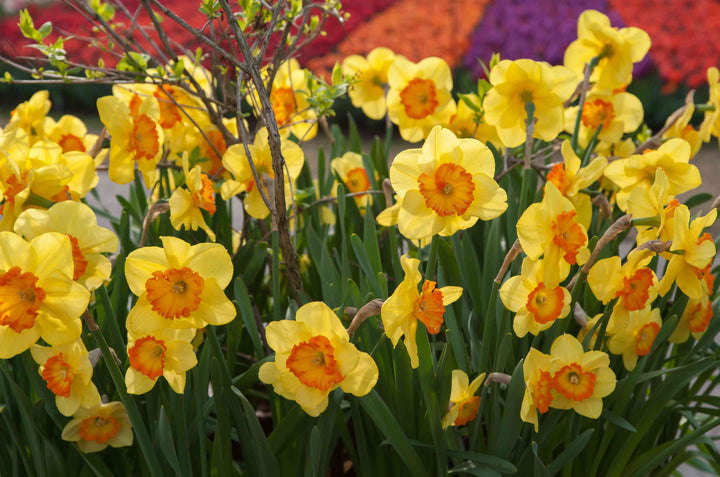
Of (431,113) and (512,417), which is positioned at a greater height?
(431,113)

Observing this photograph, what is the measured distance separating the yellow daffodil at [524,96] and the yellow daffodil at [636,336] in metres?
0.35

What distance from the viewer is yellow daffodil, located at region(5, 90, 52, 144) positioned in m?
1.59

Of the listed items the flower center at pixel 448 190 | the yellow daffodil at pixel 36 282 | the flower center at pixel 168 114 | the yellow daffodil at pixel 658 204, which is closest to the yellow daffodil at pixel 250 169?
the flower center at pixel 168 114

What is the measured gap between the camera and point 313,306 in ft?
2.97

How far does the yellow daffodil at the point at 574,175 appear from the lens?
1111 mm

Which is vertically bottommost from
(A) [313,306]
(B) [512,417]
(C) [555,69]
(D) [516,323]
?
(B) [512,417]

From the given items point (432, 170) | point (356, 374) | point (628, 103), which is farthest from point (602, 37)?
point (356, 374)

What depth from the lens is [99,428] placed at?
105 cm

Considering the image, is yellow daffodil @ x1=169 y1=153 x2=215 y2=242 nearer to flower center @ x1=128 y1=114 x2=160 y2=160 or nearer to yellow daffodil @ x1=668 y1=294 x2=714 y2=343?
flower center @ x1=128 y1=114 x2=160 y2=160

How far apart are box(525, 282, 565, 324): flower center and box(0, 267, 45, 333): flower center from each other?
2.12 ft

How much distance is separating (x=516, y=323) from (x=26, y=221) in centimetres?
69

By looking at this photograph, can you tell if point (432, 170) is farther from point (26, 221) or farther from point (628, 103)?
point (628, 103)

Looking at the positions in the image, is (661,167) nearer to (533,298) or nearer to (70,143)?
(533,298)

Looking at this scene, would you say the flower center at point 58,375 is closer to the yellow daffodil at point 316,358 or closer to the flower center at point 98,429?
the flower center at point 98,429
